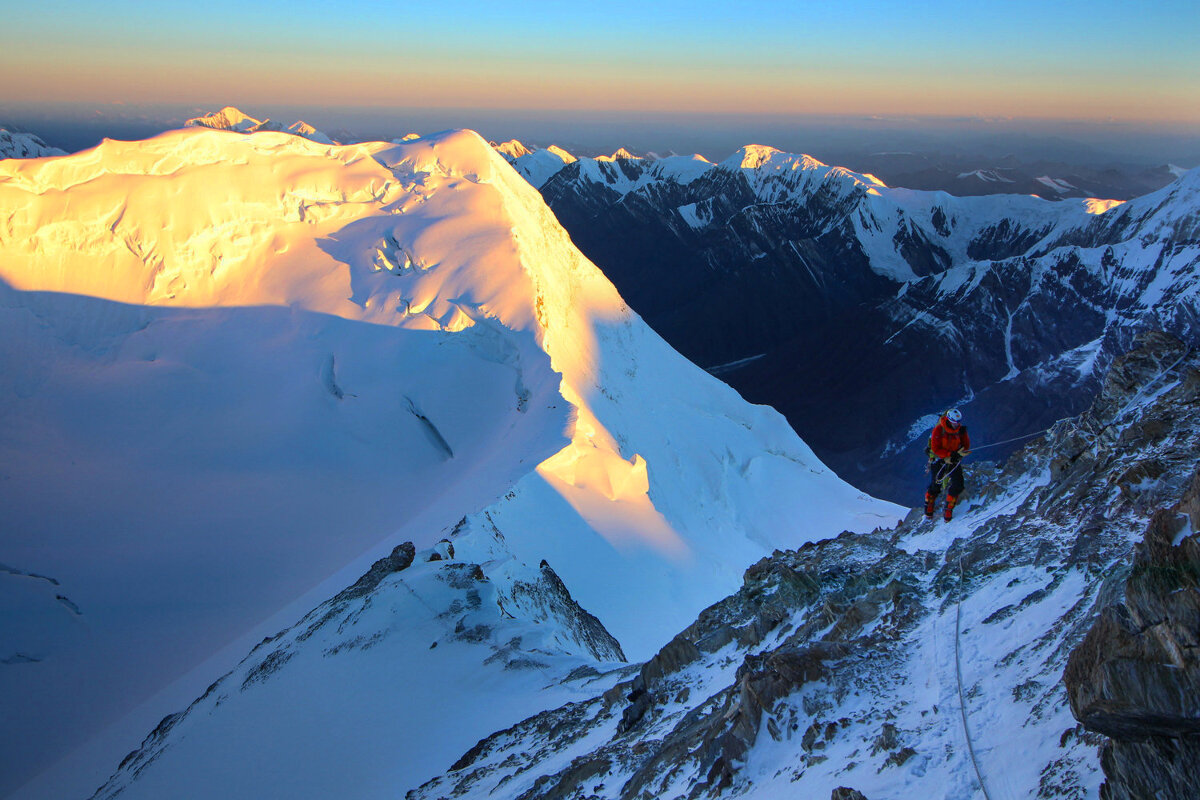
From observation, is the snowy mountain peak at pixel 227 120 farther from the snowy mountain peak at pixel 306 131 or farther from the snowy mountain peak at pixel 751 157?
the snowy mountain peak at pixel 751 157

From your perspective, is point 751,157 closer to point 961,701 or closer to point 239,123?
point 239,123

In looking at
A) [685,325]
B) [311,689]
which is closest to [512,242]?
[311,689]

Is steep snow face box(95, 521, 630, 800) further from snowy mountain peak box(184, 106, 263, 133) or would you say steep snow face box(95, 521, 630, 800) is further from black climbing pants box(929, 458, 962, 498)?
snowy mountain peak box(184, 106, 263, 133)

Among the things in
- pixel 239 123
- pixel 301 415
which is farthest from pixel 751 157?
pixel 301 415

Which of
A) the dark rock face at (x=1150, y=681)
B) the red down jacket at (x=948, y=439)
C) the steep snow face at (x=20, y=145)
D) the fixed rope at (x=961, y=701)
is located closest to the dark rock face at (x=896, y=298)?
the red down jacket at (x=948, y=439)

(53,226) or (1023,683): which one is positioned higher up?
(53,226)

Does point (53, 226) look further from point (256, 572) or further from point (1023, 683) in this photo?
point (1023, 683)
